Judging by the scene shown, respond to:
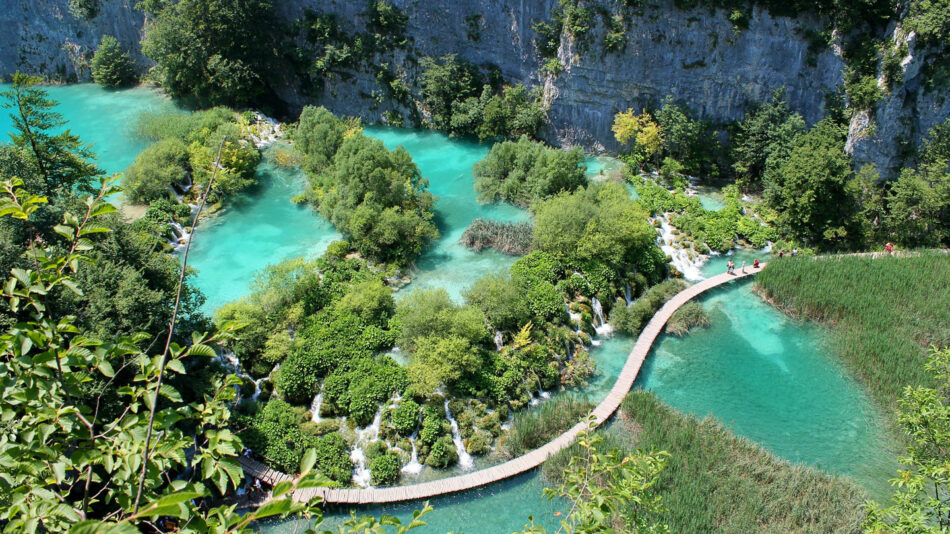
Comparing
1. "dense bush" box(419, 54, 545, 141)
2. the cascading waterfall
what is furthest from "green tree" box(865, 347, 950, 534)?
"dense bush" box(419, 54, 545, 141)

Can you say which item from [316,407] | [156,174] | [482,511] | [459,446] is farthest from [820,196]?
[156,174]

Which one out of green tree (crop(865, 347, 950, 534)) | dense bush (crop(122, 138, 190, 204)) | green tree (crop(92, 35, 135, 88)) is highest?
green tree (crop(92, 35, 135, 88))

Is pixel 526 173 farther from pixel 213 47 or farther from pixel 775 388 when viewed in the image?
pixel 213 47

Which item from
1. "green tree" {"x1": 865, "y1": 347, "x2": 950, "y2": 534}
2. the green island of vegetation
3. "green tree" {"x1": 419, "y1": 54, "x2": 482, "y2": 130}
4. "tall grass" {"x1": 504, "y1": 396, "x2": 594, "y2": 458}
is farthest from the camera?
"green tree" {"x1": 419, "y1": 54, "x2": 482, "y2": 130}

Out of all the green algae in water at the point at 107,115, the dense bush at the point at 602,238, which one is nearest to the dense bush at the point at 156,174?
the green algae in water at the point at 107,115

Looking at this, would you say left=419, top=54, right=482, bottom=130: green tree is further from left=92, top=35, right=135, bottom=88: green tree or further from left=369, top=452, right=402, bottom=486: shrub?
left=369, top=452, right=402, bottom=486: shrub

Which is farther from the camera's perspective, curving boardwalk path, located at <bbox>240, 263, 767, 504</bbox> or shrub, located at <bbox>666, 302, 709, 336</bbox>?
shrub, located at <bbox>666, 302, 709, 336</bbox>
